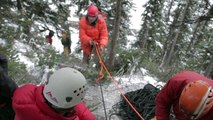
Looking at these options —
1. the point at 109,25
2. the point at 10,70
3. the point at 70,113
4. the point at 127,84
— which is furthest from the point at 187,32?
the point at 70,113

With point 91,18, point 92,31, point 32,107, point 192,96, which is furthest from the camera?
point 92,31

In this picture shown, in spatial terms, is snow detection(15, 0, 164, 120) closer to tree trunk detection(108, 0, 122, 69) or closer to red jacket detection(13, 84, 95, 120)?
tree trunk detection(108, 0, 122, 69)

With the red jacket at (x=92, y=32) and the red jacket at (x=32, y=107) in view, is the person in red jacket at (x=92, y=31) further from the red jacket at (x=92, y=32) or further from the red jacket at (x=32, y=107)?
the red jacket at (x=32, y=107)

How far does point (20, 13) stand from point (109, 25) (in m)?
16.3

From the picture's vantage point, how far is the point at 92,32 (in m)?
7.75

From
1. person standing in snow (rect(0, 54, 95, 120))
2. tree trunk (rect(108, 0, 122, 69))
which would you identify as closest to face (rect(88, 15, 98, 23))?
tree trunk (rect(108, 0, 122, 69))

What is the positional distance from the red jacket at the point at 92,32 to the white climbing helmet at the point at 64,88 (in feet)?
16.4

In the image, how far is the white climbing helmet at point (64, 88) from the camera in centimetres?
259

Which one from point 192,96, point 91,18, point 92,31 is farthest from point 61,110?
point 92,31

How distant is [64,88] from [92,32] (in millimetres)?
5272

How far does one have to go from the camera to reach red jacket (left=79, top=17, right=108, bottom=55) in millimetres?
7637

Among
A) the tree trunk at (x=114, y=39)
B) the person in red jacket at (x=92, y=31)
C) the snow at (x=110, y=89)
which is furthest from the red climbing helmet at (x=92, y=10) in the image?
the snow at (x=110, y=89)

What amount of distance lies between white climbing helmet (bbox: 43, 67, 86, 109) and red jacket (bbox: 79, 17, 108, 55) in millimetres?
4988

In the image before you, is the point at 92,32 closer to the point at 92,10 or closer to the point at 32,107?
the point at 92,10
